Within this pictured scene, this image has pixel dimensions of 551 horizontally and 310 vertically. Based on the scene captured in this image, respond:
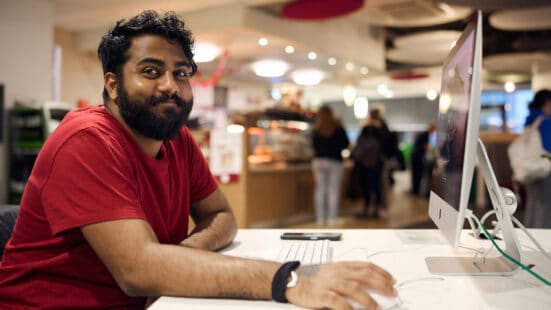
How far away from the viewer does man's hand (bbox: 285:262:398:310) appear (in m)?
0.80

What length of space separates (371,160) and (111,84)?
5333 millimetres

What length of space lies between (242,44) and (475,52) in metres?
7.09

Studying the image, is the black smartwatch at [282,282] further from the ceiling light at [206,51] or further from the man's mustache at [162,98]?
the ceiling light at [206,51]

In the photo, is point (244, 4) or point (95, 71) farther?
point (95, 71)

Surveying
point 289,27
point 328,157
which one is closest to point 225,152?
point 328,157

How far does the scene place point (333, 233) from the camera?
1.55 meters

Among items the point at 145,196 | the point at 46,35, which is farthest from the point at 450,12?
the point at 145,196

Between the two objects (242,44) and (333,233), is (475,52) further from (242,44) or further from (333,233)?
(242,44)

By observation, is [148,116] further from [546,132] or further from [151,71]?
[546,132]

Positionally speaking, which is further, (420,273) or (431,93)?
(431,93)

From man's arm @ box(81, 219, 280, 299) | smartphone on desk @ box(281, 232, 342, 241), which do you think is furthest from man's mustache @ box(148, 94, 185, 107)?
smartphone on desk @ box(281, 232, 342, 241)

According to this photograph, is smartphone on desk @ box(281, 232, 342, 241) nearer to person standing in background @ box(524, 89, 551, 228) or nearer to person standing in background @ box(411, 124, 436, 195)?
person standing in background @ box(524, 89, 551, 228)

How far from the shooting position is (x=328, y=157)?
19.0 ft

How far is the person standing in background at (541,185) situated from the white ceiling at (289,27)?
3.63ft
